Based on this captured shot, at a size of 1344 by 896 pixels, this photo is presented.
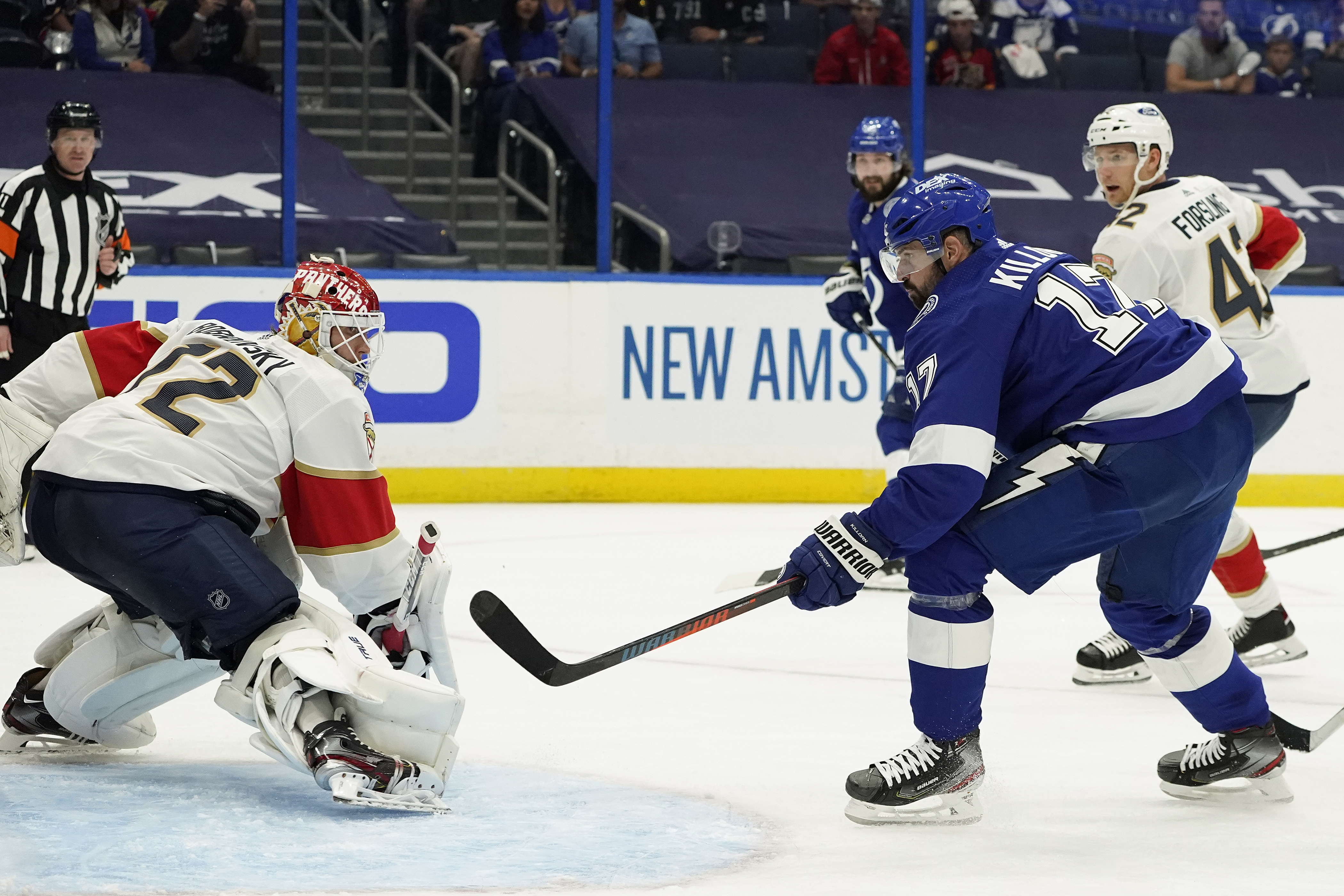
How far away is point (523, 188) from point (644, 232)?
0.59 meters

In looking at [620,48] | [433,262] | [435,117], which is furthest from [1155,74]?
[433,262]

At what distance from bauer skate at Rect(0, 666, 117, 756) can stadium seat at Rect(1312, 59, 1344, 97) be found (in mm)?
7641

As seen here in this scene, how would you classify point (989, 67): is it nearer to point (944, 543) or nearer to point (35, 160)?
point (35, 160)

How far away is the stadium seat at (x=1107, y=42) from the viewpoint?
8750 millimetres

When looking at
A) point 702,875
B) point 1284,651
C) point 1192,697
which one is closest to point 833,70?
point 1284,651

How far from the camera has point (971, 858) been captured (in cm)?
238

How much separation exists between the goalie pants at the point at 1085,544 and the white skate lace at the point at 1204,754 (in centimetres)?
14

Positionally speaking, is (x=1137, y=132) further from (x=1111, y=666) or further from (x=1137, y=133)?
(x=1111, y=666)

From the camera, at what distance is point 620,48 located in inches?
318

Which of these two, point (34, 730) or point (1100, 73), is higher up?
point (1100, 73)

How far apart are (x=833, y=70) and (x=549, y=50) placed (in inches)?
52.2

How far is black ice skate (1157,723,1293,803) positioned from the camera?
2713 millimetres

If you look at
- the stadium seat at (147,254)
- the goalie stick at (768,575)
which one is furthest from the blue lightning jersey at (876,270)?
the stadium seat at (147,254)

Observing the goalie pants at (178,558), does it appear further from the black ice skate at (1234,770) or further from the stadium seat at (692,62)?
the stadium seat at (692,62)
